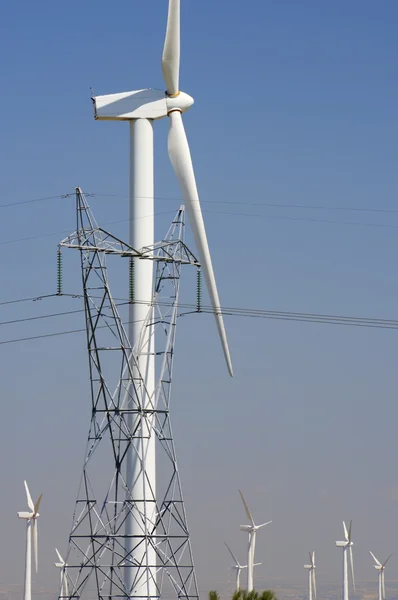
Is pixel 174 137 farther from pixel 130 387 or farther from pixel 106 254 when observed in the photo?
pixel 130 387

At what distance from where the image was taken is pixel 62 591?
237 feet

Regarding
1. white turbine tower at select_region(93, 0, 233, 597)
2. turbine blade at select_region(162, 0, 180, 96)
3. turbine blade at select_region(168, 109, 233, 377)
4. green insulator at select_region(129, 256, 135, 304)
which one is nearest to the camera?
turbine blade at select_region(162, 0, 180, 96)

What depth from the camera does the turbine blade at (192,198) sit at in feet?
241

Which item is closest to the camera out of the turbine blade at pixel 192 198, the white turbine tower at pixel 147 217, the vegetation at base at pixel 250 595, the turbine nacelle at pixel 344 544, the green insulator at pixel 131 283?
the vegetation at base at pixel 250 595

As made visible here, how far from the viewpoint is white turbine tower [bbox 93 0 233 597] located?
7312 cm

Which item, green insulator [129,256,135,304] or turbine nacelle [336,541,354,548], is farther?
turbine nacelle [336,541,354,548]

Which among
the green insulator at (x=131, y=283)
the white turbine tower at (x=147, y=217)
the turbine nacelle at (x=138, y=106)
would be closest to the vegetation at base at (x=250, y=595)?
the white turbine tower at (x=147, y=217)

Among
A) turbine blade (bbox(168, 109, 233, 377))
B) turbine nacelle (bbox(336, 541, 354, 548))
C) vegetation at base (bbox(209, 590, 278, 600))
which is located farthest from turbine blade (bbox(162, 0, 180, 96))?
turbine nacelle (bbox(336, 541, 354, 548))

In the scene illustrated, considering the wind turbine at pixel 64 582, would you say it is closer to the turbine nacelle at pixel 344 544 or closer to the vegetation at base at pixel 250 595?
the vegetation at base at pixel 250 595

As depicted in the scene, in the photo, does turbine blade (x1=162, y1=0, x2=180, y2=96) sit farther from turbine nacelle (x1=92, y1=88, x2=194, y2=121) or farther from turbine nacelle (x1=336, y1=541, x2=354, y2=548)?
turbine nacelle (x1=336, y1=541, x2=354, y2=548)

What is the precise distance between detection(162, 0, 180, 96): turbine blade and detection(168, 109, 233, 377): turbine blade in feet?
5.19

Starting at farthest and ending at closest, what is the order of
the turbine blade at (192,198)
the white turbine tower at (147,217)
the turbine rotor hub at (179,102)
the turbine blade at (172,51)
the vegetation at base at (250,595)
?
the turbine rotor hub at (179,102), the turbine blade at (192,198), the white turbine tower at (147,217), the turbine blade at (172,51), the vegetation at base at (250,595)

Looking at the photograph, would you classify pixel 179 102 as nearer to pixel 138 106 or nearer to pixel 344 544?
pixel 138 106

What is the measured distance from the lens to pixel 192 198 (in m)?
75.0
